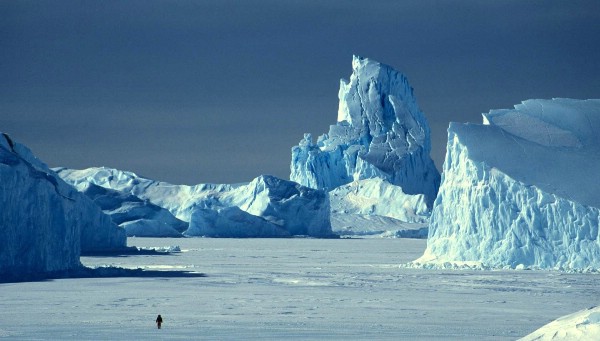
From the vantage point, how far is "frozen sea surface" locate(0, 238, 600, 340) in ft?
55.5

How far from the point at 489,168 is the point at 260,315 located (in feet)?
55.1

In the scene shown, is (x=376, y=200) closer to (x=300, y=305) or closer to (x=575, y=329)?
(x=300, y=305)

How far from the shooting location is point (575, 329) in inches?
453

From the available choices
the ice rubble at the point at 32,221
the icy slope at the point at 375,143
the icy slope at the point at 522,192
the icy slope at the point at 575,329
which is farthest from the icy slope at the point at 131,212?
the icy slope at the point at 575,329

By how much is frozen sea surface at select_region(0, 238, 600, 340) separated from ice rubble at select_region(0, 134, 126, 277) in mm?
1681

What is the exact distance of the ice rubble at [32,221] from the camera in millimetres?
28328

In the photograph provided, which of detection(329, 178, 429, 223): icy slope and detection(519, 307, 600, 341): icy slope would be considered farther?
detection(329, 178, 429, 223): icy slope

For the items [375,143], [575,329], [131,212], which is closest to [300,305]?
[575,329]

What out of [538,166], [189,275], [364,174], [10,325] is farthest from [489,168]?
[364,174]

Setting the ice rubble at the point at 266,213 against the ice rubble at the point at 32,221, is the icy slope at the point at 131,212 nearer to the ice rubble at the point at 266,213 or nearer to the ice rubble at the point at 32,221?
the ice rubble at the point at 266,213

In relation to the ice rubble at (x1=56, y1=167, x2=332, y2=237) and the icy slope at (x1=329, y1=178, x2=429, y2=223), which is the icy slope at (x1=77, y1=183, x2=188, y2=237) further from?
the icy slope at (x1=329, y1=178, x2=429, y2=223)

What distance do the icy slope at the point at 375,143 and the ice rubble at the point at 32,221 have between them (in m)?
66.6

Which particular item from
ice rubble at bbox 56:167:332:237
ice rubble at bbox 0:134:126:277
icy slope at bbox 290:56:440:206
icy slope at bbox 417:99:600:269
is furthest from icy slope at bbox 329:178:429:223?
ice rubble at bbox 0:134:126:277

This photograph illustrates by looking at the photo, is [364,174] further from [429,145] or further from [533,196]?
[533,196]
